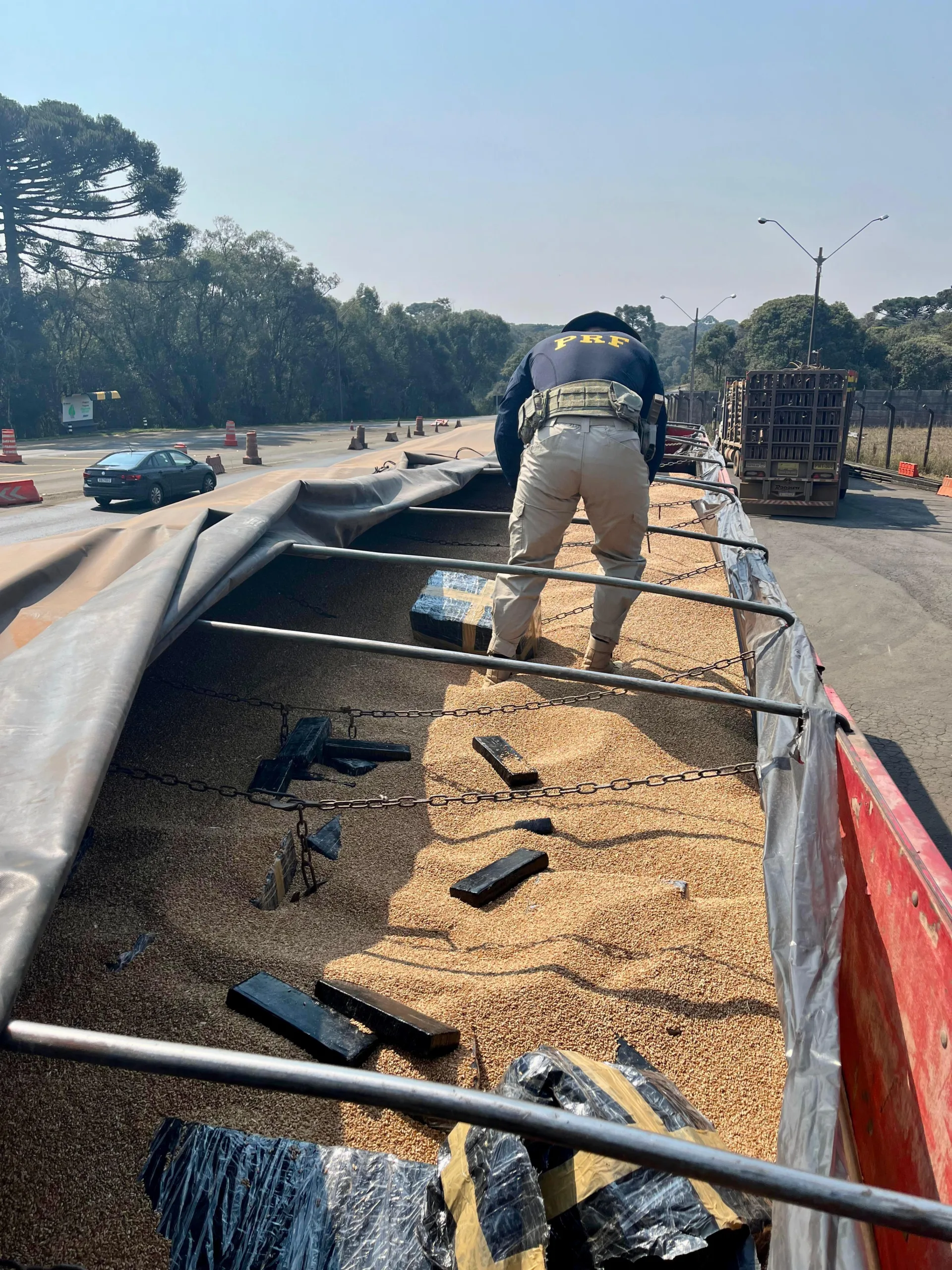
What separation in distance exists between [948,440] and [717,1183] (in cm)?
3123

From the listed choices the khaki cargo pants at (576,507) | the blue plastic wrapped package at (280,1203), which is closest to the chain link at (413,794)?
the khaki cargo pants at (576,507)

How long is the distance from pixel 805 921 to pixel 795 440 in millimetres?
13703

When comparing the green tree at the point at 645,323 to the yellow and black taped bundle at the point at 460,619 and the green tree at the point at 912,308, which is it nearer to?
the green tree at the point at 912,308

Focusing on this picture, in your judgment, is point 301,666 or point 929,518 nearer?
point 301,666

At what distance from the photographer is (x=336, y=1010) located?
7.85ft

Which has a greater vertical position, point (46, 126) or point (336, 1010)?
point (46, 126)

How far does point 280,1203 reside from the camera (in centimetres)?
177

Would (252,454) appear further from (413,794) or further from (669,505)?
(413,794)

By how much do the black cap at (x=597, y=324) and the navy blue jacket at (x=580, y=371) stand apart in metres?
0.05

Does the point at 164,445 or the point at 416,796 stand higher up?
the point at 164,445

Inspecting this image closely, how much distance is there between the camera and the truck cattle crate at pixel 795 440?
1438 centimetres

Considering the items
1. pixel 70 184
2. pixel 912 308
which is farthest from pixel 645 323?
pixel 70 184

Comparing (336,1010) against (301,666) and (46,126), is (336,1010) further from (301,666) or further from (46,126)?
(46,126)

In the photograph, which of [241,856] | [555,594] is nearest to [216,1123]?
[241,856]
